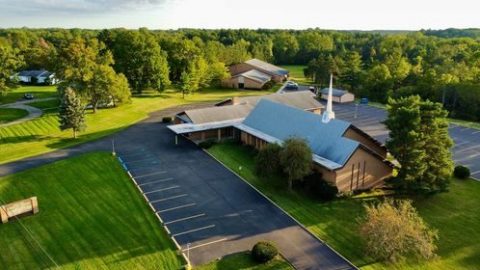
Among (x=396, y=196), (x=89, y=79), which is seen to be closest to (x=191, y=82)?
(x=89, y=79)

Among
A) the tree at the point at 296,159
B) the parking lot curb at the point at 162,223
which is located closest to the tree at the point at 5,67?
the parking lot curb at the point at 162,223

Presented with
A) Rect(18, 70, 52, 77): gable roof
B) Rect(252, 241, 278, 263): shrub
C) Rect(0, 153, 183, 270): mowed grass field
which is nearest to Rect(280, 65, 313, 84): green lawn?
Rect(18, 70, 52, 77): gable roof

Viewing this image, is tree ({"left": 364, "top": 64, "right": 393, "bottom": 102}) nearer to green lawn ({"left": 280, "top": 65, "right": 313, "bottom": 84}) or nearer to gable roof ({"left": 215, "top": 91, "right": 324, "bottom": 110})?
gable roof ({"left": 215, "top": 91, "right": 324, "bottom": 110})

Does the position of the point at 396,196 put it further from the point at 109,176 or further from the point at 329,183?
the point at 109,176

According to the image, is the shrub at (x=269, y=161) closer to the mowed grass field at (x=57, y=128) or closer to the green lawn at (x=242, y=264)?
the green lawn at (x=242, y=264)

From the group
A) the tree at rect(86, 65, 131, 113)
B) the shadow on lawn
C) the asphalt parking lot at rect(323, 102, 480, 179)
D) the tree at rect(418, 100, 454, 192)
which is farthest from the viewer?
the tree at rect(86, 65, 131, 113)

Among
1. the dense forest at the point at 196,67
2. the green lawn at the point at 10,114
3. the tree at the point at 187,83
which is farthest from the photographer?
the tree at the point at 187,83
